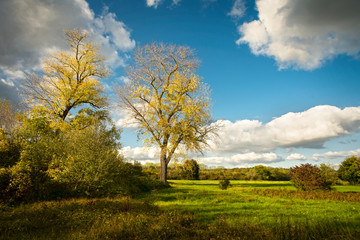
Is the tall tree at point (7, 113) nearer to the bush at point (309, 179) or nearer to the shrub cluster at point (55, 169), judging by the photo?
the shrub cluster at point (55, 169)

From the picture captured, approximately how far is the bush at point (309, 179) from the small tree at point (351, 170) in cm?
3520

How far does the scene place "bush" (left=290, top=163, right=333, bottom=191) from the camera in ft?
62.1

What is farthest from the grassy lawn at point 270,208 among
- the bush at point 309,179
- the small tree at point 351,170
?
the small tree at point 351,170

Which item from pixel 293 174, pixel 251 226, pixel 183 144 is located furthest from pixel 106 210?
pixel 293 174

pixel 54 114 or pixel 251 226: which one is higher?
pixel 54 114

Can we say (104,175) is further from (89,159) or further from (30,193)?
→ (30,193)

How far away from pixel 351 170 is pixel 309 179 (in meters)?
37.2

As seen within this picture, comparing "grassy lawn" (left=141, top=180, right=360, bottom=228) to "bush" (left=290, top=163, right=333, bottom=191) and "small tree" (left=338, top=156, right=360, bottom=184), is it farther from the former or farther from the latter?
"small tree" (left=338, top=156, right=360, bottom=184)

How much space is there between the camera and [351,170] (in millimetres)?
44312

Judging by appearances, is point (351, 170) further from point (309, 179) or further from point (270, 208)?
point (270, 208)

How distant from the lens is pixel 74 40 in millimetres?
27734

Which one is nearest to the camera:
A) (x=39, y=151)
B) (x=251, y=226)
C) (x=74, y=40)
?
(x=251, y=226)

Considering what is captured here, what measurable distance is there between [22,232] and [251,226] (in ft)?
25.3

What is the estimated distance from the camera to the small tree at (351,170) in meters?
43.9
